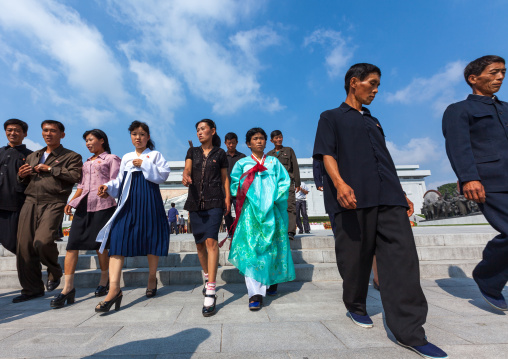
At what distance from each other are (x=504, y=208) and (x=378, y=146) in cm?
131

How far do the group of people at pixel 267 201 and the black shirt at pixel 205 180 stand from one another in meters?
0.01

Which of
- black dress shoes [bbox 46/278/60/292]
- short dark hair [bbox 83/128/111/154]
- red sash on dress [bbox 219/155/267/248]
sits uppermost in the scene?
short dark hair [bbox 83/128/111/154]

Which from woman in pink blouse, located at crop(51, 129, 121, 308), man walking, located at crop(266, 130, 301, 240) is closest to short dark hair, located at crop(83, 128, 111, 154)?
woman in pink blouse, located at crop(51, 129, 121, 308)

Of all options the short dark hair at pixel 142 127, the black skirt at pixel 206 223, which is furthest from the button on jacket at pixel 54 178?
the black skirt at pixel 206 223

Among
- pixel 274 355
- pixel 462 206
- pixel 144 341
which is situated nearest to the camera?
pixel 274 355

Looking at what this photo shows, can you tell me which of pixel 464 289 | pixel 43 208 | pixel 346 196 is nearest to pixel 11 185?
pixel 43 208

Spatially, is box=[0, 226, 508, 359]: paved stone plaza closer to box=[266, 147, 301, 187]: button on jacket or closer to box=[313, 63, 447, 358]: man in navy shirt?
box=[313, 63, 447, 358]: man in navy shirt

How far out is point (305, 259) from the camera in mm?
4812

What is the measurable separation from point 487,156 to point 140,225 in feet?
12.0

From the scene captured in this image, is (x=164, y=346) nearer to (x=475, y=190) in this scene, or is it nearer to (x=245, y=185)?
(x=245, y=185)

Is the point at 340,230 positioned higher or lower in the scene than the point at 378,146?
lower

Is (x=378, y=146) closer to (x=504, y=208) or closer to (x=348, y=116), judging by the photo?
(x=348, y=116)

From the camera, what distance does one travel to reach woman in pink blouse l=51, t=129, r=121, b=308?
3465 millimetres

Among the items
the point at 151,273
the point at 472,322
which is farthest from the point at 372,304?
the point at 151,273
